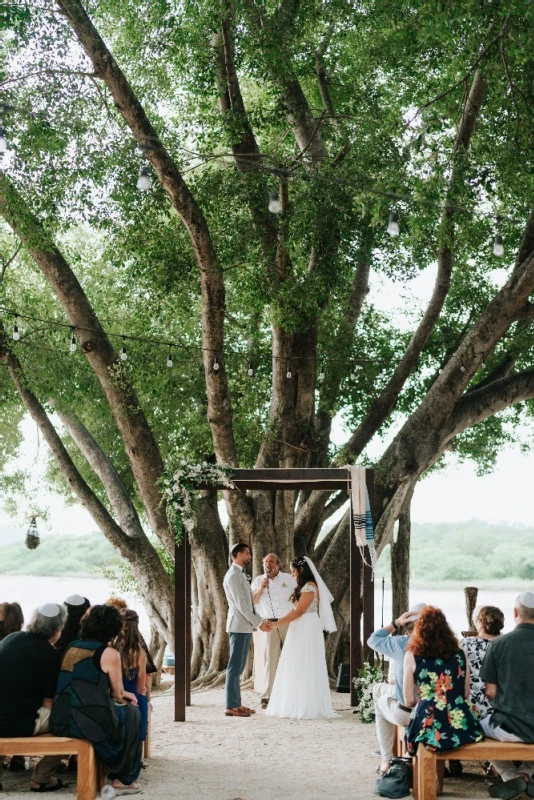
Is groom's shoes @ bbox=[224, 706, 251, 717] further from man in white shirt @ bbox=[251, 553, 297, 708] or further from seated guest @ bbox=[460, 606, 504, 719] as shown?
seated guest @ bbox=[460, 606, 504, 719]

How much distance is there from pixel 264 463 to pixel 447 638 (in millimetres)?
6627

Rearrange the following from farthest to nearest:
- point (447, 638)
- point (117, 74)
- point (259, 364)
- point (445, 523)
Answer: point (445, 523) → point (259, 364) → point (117, 74) → point (447, 638)

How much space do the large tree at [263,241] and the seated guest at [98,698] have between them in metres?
3.62

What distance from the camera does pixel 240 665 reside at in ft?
29.7

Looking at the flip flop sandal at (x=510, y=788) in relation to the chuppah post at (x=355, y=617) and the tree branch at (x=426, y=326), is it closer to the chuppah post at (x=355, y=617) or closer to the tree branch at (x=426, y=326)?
the chuppah post at (x=355, y=617)

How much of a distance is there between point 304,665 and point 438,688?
324 cm

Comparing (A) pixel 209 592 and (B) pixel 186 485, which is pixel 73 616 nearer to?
(B) pixel 186 485

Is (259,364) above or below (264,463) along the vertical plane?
above

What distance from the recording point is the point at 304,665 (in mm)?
8859

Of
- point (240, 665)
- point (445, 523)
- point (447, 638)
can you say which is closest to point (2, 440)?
point (240, 665)

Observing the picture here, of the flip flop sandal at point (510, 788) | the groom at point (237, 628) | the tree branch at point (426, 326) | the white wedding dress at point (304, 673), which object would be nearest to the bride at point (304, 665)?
the white wedding dress at point (304, 673)

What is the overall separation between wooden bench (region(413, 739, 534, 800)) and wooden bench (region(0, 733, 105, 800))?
1878mm

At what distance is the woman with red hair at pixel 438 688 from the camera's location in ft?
18.7

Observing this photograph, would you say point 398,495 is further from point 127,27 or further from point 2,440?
point 2,440
